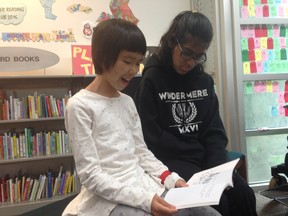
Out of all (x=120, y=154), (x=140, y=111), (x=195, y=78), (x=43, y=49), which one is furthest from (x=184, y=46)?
(x=43, y=49)

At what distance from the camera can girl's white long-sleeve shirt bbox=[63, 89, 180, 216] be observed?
84 centimetres

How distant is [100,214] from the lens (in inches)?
33.3

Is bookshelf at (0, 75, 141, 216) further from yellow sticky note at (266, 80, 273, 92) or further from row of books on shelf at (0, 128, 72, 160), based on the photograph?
yellow sticky note at (266, 80, 273, 92)

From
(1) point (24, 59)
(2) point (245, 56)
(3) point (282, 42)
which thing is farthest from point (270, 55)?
(1) point (24, 59)

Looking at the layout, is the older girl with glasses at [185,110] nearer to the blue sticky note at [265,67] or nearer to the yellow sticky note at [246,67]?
the yellow sticky note at [246,67]

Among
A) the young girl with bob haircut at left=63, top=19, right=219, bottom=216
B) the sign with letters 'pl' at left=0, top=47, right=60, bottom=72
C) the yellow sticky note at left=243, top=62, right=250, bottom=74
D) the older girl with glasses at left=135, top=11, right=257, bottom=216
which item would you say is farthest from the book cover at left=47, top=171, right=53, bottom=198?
the yellow sticky note at left=243, top=62, right=250, bottom=74

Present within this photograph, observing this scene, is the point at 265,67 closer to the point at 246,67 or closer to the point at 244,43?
the point at 246,67

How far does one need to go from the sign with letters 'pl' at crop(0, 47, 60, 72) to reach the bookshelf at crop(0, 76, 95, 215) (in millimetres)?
97

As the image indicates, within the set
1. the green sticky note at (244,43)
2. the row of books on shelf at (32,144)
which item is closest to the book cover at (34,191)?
the row of books on shelf at (32,144)

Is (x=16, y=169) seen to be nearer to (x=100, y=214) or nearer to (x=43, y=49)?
(x=43, y=49)

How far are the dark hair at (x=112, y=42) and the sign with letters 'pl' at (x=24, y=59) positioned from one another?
1.79 metres

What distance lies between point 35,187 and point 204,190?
A: 7.31 feet

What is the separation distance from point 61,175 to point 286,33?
2.68 m

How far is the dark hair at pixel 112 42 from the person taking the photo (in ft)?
3.08
